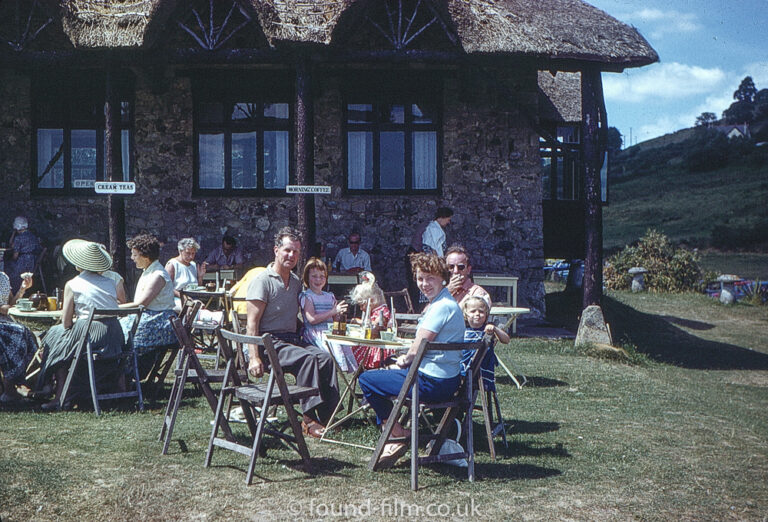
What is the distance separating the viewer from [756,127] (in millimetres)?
77188

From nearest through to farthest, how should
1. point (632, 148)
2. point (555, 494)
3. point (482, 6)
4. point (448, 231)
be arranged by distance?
point (555, 494), point (482, 6), point (448, 231), point (632, 148)

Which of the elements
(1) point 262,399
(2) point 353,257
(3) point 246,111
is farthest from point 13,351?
(3) point 246,111

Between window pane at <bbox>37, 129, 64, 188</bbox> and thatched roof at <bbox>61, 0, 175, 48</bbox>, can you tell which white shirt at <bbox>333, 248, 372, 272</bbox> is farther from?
window pane at <bbox>37, 129, 64, 188</bbox>

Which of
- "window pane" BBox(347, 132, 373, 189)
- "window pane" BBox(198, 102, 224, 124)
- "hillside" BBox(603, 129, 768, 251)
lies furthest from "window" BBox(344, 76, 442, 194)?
"hillside" BBox(603, 129, 768, 251)

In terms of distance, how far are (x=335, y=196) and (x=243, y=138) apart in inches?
75.6

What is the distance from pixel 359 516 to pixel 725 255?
131 ft

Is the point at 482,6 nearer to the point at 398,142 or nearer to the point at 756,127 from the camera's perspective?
the point at 398,142

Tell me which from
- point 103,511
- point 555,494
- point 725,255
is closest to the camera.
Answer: point 103,511

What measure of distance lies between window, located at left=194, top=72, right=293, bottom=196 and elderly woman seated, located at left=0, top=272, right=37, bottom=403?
6912 mm

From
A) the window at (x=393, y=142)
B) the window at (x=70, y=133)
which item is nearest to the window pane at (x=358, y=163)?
the window at (x=393, y=142)

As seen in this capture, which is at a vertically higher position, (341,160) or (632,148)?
(632,148)

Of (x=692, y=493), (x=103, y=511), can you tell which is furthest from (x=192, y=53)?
(x=692, y=493)

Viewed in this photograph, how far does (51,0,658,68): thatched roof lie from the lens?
35.8ft

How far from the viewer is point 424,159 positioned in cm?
1396
